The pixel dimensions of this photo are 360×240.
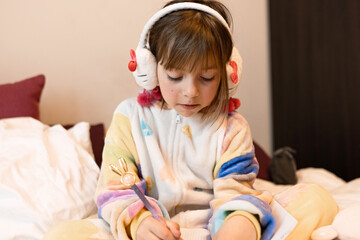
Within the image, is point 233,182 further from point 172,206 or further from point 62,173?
point 62,173

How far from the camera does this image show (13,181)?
3.76ft

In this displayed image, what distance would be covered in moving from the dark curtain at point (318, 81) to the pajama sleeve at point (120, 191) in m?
1.08

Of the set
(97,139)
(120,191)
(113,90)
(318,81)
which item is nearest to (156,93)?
(120,191)

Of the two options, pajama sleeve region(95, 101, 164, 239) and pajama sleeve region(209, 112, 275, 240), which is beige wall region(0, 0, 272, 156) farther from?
pajama sleeve region(209, 112, 275, 240)

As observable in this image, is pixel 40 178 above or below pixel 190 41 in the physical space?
below

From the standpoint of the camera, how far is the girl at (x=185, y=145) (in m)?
0.94

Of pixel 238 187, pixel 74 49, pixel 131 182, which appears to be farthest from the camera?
pixel 74 49

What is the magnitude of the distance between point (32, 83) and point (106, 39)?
350mm

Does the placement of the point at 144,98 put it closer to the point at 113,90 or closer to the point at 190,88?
the point at 190,88

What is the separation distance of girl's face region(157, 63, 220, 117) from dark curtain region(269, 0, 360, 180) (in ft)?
3.37

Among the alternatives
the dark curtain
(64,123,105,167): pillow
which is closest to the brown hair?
(64,123,105,167): pillow

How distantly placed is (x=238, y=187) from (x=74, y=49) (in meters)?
0.91

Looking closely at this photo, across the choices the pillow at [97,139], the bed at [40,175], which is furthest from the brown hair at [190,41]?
the pillow at [97,139]

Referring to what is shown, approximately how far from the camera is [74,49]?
1.67 meters
